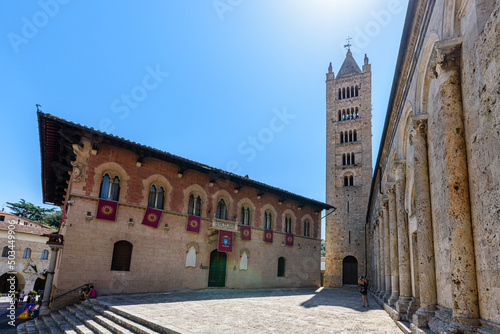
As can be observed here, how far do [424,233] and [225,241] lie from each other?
14.7 m

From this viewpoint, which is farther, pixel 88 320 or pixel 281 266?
pixel 281 266

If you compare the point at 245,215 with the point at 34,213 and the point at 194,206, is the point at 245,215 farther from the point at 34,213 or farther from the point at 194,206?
the point at 34,213

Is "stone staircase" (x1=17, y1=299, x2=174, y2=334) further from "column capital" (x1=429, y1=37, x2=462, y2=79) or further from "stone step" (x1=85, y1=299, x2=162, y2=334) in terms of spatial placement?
"column capital" (x1=429, y1=37, x2=462, y2=79)

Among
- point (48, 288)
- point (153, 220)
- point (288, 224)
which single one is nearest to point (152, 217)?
point (153, 220)

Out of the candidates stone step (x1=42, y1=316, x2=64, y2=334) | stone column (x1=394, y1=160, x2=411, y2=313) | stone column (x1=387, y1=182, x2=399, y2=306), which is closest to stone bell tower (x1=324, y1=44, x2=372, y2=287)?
stone column (x1=387, y1=182, x2=399, y2=306)

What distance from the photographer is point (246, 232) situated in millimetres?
22906

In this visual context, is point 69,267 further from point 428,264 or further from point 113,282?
point 428,264

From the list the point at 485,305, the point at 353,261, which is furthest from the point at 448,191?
the point at 353,261

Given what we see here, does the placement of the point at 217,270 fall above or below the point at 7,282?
above

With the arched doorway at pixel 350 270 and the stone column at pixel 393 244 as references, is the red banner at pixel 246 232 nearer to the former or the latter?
the stone column at pixel 393 244

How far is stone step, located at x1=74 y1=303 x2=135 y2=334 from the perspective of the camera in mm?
9500

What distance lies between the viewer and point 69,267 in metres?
15.0

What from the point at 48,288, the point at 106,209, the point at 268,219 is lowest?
the point at 48,288

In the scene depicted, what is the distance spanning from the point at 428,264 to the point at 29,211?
61.2m
